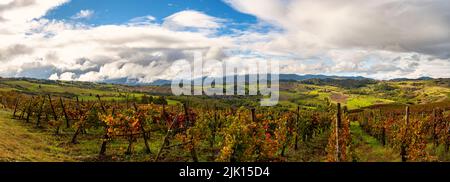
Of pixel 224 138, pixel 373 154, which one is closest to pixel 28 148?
pixel 224 138

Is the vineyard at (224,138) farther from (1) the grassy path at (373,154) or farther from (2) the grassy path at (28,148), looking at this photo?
(2) the grassy path at (28,148)

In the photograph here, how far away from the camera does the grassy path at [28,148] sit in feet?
80.8

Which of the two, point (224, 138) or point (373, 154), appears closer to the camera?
point (373, 154)

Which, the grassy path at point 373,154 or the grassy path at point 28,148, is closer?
the grassy path at point 373,154

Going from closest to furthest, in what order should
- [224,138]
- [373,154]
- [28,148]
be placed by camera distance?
[373,154], [224,138], [28,148]

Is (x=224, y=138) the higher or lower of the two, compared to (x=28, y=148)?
higher

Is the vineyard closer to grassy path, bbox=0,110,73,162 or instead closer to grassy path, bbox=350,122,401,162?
grassy path, bbox=350,122,401,162

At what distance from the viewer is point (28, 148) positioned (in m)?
29.2

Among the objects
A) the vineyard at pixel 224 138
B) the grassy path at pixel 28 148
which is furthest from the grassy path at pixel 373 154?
the grassy path at pixel 28 148

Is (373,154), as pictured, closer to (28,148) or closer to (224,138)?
(224,138)
